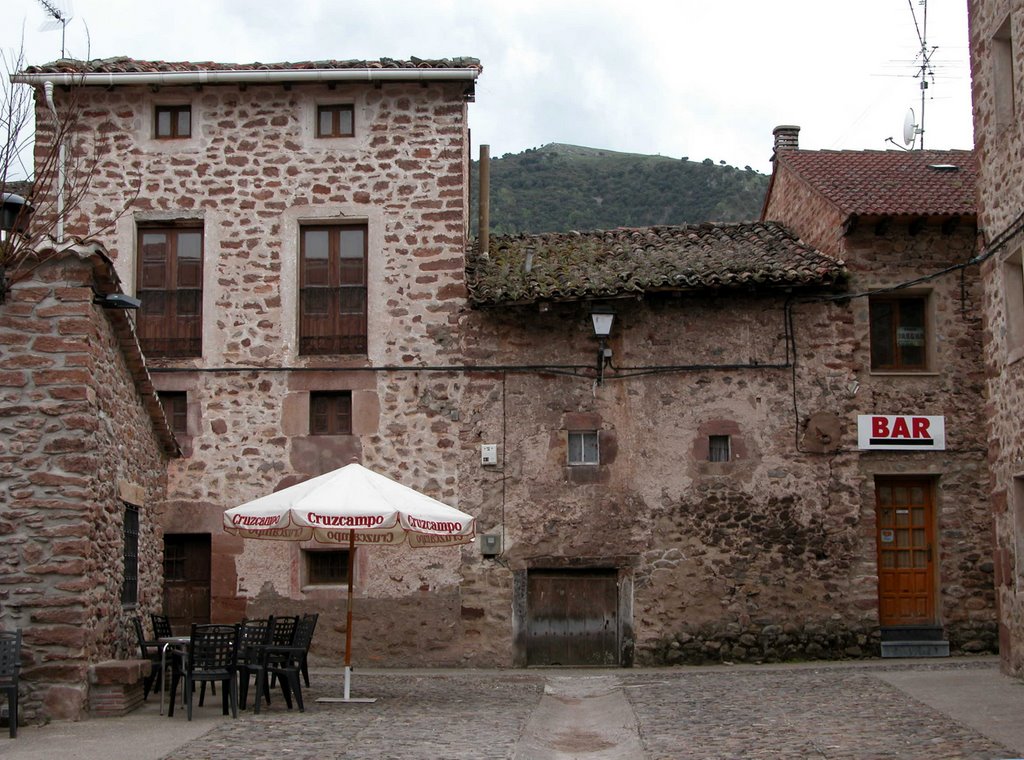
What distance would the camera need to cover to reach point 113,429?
10602 millimetres

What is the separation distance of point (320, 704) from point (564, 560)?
507cm

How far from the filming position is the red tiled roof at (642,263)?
15.6 meters

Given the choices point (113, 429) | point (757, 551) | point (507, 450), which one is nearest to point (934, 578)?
point (757, 551)

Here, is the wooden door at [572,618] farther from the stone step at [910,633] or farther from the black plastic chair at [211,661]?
the black plastic chair at [211,661]

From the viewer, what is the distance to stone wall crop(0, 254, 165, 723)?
9.45 m

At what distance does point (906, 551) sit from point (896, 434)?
1.54 meters

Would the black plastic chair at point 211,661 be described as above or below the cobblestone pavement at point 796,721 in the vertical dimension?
above

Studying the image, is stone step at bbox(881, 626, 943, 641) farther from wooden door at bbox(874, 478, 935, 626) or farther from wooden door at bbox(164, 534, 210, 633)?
wooden door at bbox(164, 534, 210, 633)

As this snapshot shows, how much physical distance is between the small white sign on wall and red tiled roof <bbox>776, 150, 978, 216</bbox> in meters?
2.60

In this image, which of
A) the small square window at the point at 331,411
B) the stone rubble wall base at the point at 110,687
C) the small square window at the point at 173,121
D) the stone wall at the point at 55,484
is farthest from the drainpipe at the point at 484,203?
the stone rubble wall base at the point at 110,687

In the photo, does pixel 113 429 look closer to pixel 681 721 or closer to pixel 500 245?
pixel 681 721

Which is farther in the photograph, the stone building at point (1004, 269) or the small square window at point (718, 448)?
the small square window at point (718, 448)

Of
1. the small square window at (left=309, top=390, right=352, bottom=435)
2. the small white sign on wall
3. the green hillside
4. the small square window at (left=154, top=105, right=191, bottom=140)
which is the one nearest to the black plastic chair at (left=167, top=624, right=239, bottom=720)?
the small square window at (left=309, top=390, right=352, bottom=435)

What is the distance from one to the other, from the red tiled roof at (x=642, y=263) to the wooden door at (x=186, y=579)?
478 centimetres
